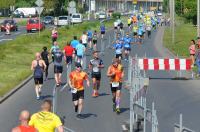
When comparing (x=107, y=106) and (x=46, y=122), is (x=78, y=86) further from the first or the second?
(x=46, y=122)

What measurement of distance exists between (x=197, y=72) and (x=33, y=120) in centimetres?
2315

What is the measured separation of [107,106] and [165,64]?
9.59 meters

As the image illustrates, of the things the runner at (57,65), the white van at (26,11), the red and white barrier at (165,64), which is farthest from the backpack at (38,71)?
the white van at (26,11)

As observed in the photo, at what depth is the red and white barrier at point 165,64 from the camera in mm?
31484

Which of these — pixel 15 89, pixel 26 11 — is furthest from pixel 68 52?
pixel 26 11

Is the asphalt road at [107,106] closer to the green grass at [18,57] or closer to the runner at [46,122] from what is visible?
the green grass at [18,57]

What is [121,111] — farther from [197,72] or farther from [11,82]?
[197,72]

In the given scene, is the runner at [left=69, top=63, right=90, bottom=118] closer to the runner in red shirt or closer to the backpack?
the backpack

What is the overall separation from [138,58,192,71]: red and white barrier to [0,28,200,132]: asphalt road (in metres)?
0.63

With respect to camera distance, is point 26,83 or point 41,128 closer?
point 41,128

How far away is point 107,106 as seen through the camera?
896 inches

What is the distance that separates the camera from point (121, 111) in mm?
21703

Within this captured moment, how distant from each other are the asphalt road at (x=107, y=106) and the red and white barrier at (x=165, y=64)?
0.63 m

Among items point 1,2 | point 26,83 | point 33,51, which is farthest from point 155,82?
point 1,2
